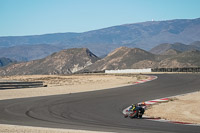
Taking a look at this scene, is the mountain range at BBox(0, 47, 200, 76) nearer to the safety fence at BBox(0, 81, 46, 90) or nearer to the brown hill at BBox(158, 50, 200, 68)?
the brown hill at BBox(158, 50, 200, 68)

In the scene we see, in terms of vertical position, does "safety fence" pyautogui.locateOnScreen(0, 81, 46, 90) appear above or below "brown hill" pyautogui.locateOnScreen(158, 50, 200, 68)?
below

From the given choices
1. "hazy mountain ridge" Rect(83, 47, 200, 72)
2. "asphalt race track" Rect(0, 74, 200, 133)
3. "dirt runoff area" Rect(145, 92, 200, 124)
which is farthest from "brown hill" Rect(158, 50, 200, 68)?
"asphalt race track" Rect(0, 74, 200, 133)

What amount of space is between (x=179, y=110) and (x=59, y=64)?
502 ft

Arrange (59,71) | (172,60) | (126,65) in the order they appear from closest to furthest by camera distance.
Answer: (172,60) < (126,65) < (59,71)

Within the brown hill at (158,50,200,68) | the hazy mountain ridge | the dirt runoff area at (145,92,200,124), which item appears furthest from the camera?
the hazy mountain ridge

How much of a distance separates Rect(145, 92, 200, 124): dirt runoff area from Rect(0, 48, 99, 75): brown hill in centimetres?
13303

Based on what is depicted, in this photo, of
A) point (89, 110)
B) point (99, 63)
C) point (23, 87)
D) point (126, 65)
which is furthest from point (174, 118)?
point (99, 63)

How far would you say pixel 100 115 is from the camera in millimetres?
16625

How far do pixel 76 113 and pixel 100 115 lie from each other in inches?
49.3

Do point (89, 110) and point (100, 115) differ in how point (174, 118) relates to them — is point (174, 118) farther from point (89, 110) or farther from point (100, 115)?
point (89, 110)

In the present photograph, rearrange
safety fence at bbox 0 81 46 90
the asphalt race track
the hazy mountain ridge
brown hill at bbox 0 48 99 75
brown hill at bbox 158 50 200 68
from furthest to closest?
brown hill at bbox 0 48 99 75 < the hazy mountain ridge < brown hill at bbox 158 50 200 68 < safety fence at bbox 0 81 46 90 < the asphalt race track

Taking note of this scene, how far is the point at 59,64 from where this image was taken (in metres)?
170

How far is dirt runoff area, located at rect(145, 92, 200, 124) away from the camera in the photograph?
16031mm

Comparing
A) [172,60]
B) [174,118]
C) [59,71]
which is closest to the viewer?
[174,118]
